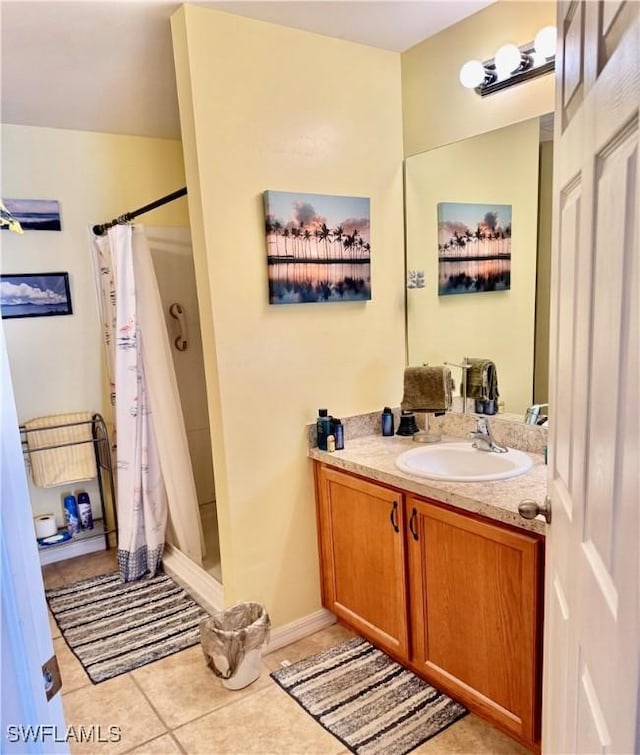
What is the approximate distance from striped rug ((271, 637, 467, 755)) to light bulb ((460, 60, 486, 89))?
2.32 meters

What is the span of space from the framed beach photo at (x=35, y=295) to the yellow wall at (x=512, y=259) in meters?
2.01

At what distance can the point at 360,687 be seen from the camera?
212cm

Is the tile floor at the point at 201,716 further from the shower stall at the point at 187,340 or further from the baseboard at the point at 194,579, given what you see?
the shower stall at the point at 187,340

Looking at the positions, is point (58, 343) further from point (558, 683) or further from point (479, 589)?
point (558, 683)

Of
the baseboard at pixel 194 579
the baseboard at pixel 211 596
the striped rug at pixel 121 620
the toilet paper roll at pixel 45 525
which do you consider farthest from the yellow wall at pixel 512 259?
the toilet paper roll at pixel 45 525

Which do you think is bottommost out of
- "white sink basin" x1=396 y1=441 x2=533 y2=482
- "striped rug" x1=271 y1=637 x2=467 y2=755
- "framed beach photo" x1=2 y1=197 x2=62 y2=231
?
"striped rug" x1=271 y1=637 x2=467 y2=755

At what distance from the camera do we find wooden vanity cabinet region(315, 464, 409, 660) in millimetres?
2096

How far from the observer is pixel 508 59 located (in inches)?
79.0

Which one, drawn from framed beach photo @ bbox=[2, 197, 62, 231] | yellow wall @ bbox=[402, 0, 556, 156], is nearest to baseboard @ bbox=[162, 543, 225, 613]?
framed beach photo @ bbox=[2, 197, 62, 231]

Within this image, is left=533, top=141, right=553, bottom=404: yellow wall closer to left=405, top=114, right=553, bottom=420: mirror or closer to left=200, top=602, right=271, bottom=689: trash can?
left=405, top=114, right=553, bottom=420: mirror

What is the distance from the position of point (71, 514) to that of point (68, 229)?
1.68 m

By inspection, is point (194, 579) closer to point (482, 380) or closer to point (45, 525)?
point (45, 525)

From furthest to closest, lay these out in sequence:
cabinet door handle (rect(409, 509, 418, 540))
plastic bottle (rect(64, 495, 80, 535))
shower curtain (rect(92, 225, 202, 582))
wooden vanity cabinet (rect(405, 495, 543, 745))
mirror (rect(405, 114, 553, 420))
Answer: plastic bottle (rect(64, 495, 80, 535)) → shower curtain (rect(92, 225, 202, 582)) → mirror (rect(405, 114, 553, 420)) → cabinet door handle (rect(409, 509, 418, 540)) → wooden vanity cabinet (rect(405, 495, 543, 745))

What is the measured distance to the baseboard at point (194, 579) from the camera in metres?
2.65
